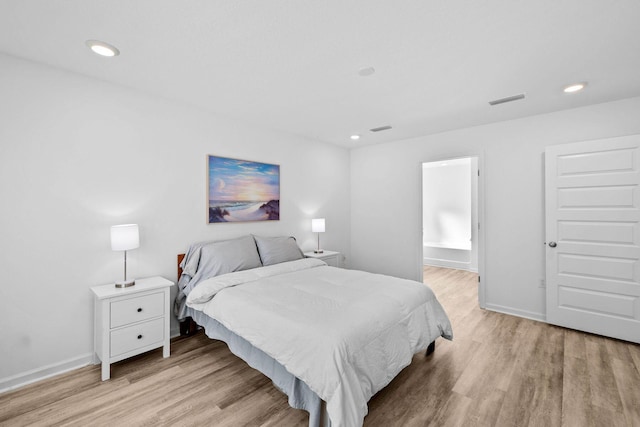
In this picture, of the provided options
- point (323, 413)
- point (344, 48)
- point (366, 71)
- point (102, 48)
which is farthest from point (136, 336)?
point (366, 71)

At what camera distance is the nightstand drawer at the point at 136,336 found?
7.44 feet

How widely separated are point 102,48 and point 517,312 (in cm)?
503

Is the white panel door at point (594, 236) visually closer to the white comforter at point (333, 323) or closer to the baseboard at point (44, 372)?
the white comforter at point (333, 323)

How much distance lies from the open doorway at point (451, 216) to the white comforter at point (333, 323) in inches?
149

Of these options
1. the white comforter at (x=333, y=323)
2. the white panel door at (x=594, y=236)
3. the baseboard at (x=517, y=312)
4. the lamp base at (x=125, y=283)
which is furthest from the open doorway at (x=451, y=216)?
the lamp base at (x=125, y=283)

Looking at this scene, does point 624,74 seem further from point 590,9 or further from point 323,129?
point 323,129

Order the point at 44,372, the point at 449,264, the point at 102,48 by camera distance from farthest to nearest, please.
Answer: the point at 449,264 < the point at 44,372 < the point at 102,48

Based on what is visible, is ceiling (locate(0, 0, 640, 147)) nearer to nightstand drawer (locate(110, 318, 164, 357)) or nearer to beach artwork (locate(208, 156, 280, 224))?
beach artwork (locate(208, 156, 280, 224))

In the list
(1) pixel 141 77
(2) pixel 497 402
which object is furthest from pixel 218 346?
(1) pixel 141 77

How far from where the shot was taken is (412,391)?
2.07 meters

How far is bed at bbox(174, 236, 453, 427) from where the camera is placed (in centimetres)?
158

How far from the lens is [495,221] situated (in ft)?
A: 12.2

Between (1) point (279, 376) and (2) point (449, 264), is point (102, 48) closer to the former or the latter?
(1) point (279, 376)

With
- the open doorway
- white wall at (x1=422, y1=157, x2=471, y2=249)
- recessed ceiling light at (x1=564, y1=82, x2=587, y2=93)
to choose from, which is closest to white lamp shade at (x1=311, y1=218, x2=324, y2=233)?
the open doorway
